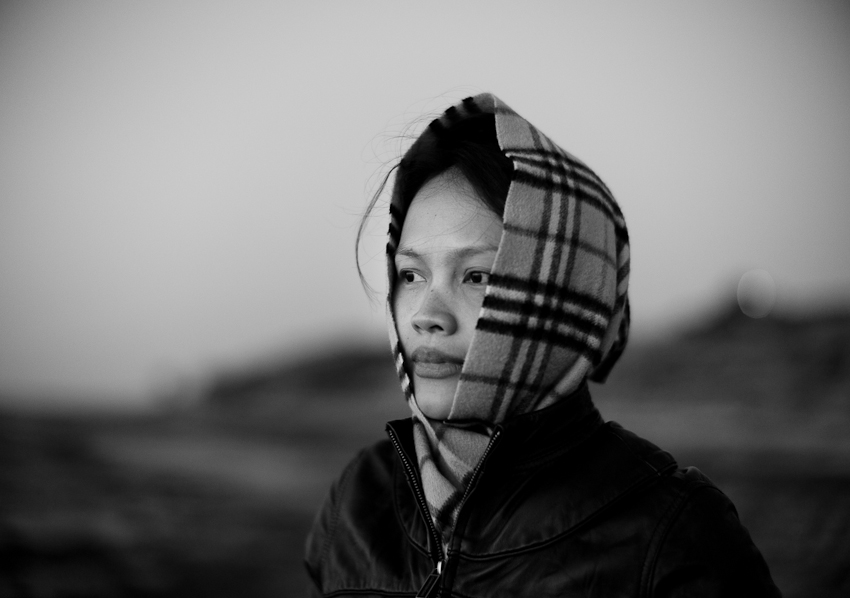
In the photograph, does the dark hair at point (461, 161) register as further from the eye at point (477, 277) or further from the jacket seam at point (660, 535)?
the jacket seam at point (660, 535)

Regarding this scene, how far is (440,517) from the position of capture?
1.22 m

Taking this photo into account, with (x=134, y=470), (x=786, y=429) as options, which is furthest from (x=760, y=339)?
(x=134, y=470)

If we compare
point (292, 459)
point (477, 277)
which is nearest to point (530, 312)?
point (477, 277)

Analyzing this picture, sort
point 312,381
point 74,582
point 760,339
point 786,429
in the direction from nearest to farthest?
1. point 74,582
2. point 786,429
3. point 760,339
4. point 312,381

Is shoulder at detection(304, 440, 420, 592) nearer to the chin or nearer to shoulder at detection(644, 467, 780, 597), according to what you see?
the chin

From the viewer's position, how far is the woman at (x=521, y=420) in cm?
108

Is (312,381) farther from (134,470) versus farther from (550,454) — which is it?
(550,454)

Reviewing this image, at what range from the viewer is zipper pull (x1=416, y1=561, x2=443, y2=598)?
1.16 metres

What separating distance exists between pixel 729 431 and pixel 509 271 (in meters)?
3.39

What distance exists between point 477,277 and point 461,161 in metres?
0.25

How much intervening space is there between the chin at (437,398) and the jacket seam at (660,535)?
41 cm

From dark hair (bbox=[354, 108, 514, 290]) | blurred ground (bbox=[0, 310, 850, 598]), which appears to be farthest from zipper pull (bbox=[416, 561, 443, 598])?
blurred ground (bbox=[0, 310, 850, 598])

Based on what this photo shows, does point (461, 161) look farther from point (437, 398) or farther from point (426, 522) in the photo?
point (426, 522)

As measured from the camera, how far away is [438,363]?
125 cm
